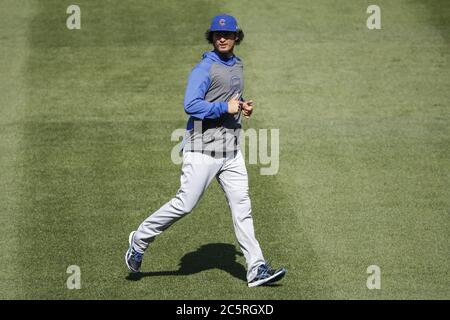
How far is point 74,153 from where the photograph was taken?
11.4 metres

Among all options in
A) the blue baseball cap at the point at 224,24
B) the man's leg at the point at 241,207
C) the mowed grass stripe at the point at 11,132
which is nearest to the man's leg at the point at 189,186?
the man's leg at the point at 241,207

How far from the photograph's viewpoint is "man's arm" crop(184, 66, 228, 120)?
7.61 m

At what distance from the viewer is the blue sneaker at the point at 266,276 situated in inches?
312

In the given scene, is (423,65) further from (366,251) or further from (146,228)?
(146,228)

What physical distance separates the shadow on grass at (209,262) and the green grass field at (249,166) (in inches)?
1.0

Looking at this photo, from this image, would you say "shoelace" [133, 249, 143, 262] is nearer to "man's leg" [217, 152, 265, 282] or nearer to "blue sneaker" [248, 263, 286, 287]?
"man's leg" [217, 152, 265, 282]

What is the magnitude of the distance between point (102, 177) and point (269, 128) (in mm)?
2704

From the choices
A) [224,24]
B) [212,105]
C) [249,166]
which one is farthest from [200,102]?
[249,166]

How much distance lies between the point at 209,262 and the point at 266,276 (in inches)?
38.4

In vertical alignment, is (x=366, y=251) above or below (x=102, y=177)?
below

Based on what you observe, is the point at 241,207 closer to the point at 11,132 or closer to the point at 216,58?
the point at 216,58

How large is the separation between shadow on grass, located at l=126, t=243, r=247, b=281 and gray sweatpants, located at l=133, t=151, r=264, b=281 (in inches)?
16.2

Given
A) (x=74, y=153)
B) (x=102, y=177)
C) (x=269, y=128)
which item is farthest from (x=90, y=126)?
(x=269, y=128)

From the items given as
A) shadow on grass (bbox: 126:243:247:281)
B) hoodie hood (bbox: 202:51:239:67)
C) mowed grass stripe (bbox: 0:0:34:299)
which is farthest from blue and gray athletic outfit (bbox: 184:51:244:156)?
mowed grass stripe (bbox: 0:0:34:299)
